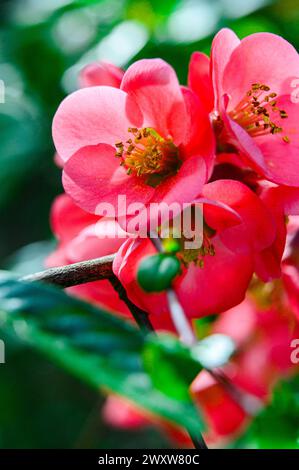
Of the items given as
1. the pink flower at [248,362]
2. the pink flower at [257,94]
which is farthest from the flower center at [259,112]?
the pink flower at [248,362]

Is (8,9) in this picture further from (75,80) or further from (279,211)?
(279,211)

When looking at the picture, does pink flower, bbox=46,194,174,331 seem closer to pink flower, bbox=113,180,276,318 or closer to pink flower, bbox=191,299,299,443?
pink flower, bbox=113,180,276,318

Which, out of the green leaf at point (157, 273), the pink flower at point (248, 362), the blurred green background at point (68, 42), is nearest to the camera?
the green leaf at point (157, 273)

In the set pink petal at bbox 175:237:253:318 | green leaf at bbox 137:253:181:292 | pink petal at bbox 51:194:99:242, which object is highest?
green leaf at bbox 137:253:181:292

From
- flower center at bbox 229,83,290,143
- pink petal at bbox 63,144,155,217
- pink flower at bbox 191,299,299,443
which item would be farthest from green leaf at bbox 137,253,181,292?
pink flower at bbox 191,299,299,443

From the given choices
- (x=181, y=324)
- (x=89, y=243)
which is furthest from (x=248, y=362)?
(x=181, y=324)

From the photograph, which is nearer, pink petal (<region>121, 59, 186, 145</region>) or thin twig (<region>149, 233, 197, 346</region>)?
thin twig (<region>149, 233, 197, 346</region>)

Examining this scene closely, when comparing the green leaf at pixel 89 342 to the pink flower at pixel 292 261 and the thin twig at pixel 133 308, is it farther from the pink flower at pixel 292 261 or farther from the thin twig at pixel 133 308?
the pink flower at pixel 292 261

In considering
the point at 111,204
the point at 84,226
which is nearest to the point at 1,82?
the point at 84,226
